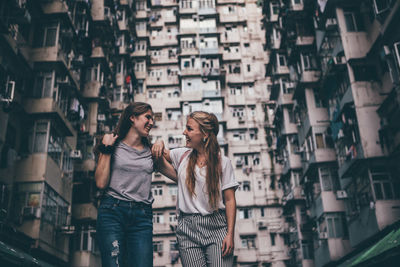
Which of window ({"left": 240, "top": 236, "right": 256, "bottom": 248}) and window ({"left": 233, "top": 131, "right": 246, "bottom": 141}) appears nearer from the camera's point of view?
window ({"left": 240, "top": 236, "right": 256, "bottom": 248})

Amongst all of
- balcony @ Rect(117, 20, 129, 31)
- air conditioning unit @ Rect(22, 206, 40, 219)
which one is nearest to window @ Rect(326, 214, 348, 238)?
air conditioning unit @ Rect(22, 206, 40, 219)

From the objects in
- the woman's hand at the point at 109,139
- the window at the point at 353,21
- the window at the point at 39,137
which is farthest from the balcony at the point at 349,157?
the woman's hand at the point at 109,139

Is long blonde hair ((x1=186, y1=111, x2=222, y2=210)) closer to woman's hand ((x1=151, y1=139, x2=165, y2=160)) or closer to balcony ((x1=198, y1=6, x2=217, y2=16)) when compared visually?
woman's hand ((x1=151, y1=139, x2=165, y2=160))

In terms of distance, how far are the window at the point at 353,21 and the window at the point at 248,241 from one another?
21287 millimetres

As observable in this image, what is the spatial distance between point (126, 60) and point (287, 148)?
Answer: 15.4m

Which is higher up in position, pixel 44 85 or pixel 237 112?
pixel 237 112

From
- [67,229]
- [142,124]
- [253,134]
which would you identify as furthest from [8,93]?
[253,134]

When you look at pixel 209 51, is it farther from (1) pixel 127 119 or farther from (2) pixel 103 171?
(2) pixel 103 171

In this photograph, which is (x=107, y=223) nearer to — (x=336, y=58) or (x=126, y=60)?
(x=336, y=58)

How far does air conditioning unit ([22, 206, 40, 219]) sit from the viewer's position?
1806 cm

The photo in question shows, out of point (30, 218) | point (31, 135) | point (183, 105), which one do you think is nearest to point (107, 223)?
point (30, 218)

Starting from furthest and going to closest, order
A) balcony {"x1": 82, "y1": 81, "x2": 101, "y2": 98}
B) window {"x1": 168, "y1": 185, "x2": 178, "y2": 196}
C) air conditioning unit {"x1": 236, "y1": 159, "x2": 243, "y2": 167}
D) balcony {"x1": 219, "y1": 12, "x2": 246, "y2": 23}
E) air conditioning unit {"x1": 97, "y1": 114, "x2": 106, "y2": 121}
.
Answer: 1. balcony {"x1": 219, "y1": 12, "x2": 246, "y2": 23}
2. air conditioning unit {"x1": 236, "y1": 159, "x2": 243, "y2": 167}
3. window {"x1": 168, "y1": 185, "x2": 178, "y2": 196}
4. air conditioning unit {"x1": 97, "y1": 114, "x2": 106, "y2": 121}
5. balcony {"x1": 82, "y1": 81, "x2": 101, "y2": 98}

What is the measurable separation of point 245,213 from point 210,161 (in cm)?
3468

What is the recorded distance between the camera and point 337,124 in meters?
23.4
